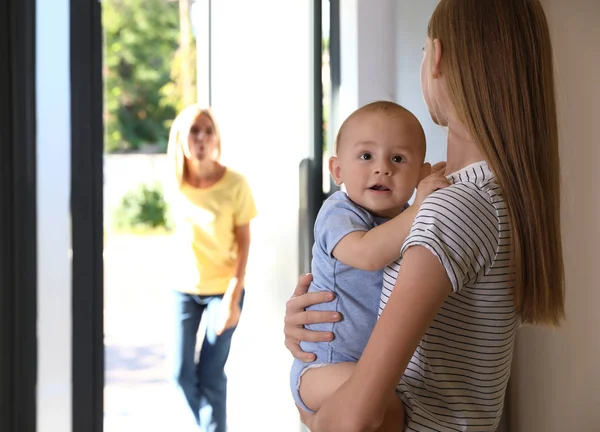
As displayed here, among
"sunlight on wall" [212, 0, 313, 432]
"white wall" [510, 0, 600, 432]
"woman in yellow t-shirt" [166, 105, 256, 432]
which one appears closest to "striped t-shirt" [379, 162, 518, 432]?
"white wall" [510, 0, 600, 432]

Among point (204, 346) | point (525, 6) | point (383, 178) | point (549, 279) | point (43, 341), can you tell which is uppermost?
point (525, 6)

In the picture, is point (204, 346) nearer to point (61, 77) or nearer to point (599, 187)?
point (61, 77)

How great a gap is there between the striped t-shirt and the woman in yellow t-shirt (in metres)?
2.13

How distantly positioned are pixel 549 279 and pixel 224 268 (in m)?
2.29

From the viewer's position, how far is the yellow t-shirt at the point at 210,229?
127 inches

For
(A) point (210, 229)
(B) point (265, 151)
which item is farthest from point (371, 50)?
(A) point (210, 229)

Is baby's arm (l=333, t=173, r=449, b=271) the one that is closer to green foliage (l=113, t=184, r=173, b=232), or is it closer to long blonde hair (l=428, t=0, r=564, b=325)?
long blonde hair (l=428, t=0, r=564, b=325)

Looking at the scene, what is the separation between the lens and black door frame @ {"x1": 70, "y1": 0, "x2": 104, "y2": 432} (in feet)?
6.86

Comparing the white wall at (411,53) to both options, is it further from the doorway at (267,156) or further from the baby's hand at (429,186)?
the baby's hand at (429,186)

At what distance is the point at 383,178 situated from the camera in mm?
1316

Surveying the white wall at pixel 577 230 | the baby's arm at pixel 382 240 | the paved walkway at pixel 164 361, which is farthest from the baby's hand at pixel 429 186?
the paved walkway at pixel 164 361

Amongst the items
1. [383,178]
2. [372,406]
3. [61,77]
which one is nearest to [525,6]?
[383,178]

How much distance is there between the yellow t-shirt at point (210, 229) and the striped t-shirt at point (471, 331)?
214 cm

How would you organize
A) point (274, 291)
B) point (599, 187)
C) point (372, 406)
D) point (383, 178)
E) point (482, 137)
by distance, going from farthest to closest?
1. point (274, 291)
2. point (599, 187)
3. point (383, 178)
4. point (482, 137)
5. point (372, 406)
